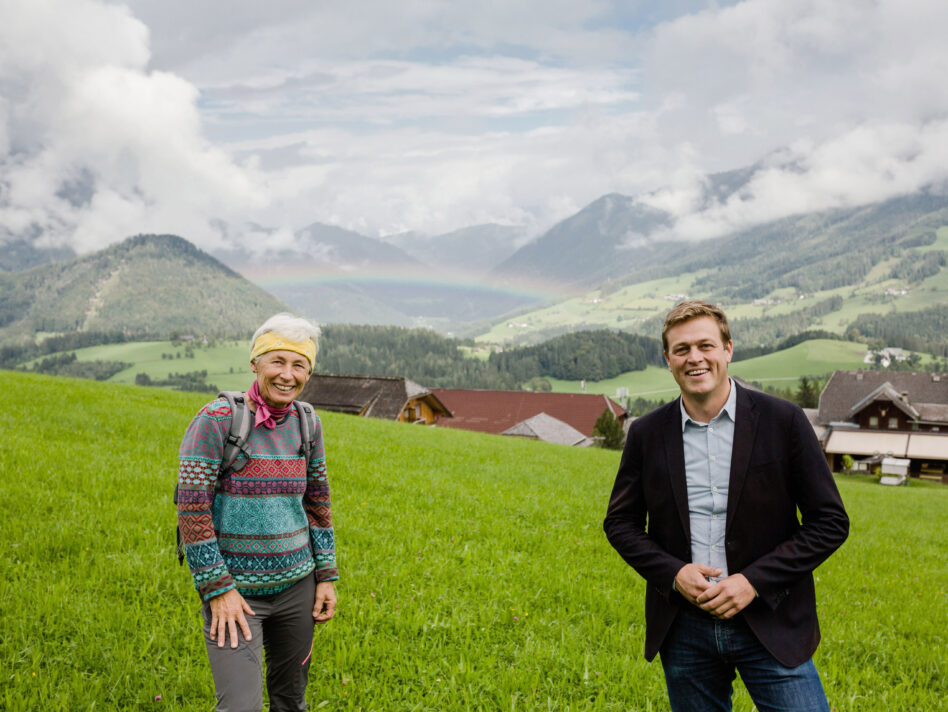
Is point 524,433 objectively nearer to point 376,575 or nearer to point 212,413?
point 376,575

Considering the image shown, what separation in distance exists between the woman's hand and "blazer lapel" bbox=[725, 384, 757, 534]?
231 centimetres

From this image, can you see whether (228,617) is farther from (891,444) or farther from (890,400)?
(890,400)

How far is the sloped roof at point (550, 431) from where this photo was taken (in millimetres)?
58619

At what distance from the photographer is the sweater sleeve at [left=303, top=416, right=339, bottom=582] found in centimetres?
373

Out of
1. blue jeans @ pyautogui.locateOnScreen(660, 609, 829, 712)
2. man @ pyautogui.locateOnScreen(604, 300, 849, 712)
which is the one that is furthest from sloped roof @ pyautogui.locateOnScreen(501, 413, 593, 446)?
man @ pyautogui.locateOnScreen(604, 300, 849, 712)

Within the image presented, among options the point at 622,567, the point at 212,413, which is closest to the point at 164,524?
the point at 212,413

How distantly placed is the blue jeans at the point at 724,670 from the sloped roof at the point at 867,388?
291ft

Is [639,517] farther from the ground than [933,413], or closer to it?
farther from the ground

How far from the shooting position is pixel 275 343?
3434mm

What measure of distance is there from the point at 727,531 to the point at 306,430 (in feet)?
7.75

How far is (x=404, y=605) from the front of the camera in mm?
6438

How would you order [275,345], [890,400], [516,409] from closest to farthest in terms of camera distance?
[275,345]
[890,400]
[516,409]

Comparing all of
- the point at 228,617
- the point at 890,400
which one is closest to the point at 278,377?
the point at 228,617

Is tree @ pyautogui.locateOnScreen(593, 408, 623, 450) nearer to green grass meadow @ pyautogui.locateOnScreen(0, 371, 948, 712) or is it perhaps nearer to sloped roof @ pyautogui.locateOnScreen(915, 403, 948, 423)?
sloped roof @ pyautogui.locateOnScreen(915, 403, 948, 423)
